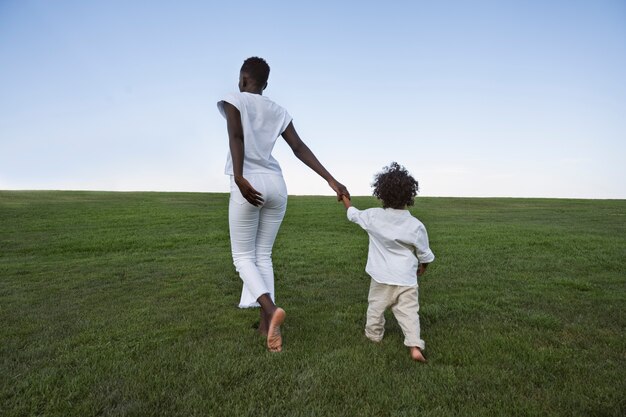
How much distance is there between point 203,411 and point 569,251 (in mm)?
11869

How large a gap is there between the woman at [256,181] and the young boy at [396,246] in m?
0.48

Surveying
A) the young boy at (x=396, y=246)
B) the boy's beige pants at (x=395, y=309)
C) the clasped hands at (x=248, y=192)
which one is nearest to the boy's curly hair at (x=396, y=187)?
the young boy at (x=396, y=246)

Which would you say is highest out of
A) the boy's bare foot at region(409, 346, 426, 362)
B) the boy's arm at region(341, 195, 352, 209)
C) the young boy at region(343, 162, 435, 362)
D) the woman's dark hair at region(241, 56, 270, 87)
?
the woman's dark hair at region(241, 56, 270, 87)

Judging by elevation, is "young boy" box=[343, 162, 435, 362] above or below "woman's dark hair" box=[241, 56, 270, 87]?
below

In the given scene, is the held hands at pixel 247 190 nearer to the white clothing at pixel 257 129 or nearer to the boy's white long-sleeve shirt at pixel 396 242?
the white clothing at pixel 257 129

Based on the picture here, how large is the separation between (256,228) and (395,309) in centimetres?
165

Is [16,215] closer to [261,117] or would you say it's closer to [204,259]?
[204,259]

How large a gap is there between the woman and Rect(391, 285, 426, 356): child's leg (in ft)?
3.91

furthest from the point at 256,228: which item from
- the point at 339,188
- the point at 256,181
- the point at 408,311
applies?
the point at 408,311

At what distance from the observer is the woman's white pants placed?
172 inches

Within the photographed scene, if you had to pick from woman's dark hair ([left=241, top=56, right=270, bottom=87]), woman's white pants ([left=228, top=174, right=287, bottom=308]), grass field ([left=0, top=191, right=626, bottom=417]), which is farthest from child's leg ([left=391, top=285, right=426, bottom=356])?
woman's dark hair ([left=241, top=56, right=270, bottom=87])

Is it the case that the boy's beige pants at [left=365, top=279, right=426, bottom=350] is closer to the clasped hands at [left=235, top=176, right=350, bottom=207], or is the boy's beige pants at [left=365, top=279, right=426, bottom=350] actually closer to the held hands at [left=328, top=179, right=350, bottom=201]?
the held hands at [left=328, top=179, right=350, bottom=201]

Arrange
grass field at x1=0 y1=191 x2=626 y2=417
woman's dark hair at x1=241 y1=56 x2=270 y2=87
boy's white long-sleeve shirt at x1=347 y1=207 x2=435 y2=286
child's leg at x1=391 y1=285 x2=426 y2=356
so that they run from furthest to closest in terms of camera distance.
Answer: woman's dark hair at x1=241 y1=56 x2=270 y2=87
boy's white long-sleeve shirt at x1=347 y1=207 x2=435 y2=286
child's leg at x1=391 y1=285 x2=426 y2=356
grass field at x1=0 y1=191 x2=626 y2=417

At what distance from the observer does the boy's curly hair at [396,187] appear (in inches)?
176
